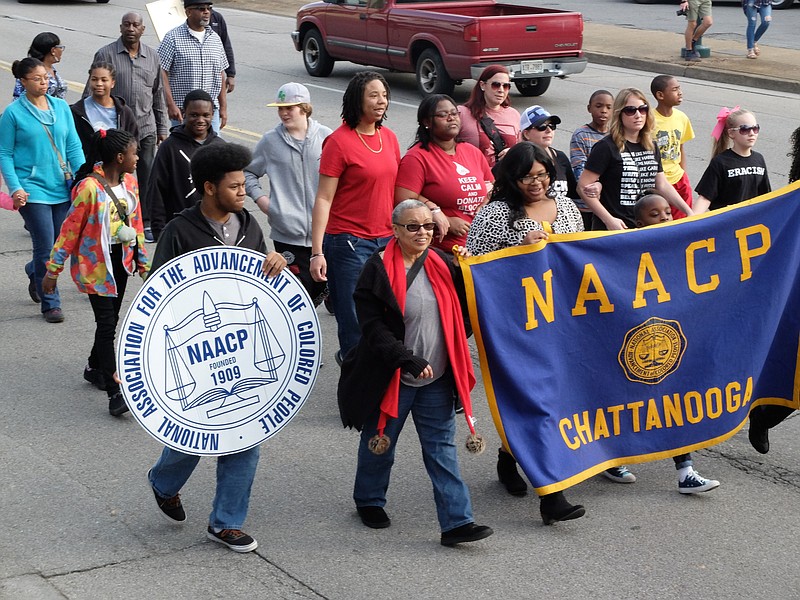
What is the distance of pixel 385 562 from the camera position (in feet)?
17.5

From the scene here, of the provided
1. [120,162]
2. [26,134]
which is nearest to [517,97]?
[26,134]

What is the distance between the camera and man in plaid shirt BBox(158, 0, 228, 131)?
37.3 feet

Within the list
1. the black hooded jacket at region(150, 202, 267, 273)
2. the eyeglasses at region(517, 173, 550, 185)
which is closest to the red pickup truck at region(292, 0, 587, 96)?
the eyeglasses at region(517, 173, 550, 185)

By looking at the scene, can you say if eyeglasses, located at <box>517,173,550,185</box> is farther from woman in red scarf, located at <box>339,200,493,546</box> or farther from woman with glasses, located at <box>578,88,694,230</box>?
woman with glasses, located at <box>578,88,694,230</box>

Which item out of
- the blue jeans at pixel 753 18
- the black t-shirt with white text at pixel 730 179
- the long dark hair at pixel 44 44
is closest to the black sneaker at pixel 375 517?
the black t-shirt with white text at pixel 730 179

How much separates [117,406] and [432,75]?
12.0 metres

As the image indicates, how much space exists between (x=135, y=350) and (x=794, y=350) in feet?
11.2

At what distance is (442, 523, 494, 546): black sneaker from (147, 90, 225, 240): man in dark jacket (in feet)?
11.4

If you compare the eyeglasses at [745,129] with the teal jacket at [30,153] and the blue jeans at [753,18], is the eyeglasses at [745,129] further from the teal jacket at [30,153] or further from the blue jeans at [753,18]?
the blue jeans at [753,18]

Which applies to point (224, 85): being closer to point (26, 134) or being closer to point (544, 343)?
point (26, 134)

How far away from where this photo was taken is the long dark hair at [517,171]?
582 cm

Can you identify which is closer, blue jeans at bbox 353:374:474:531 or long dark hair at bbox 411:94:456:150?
blue jeans at bbox 353:374:474:531

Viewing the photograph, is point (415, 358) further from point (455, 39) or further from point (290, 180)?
point (455, 39)

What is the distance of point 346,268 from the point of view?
23.5ft
